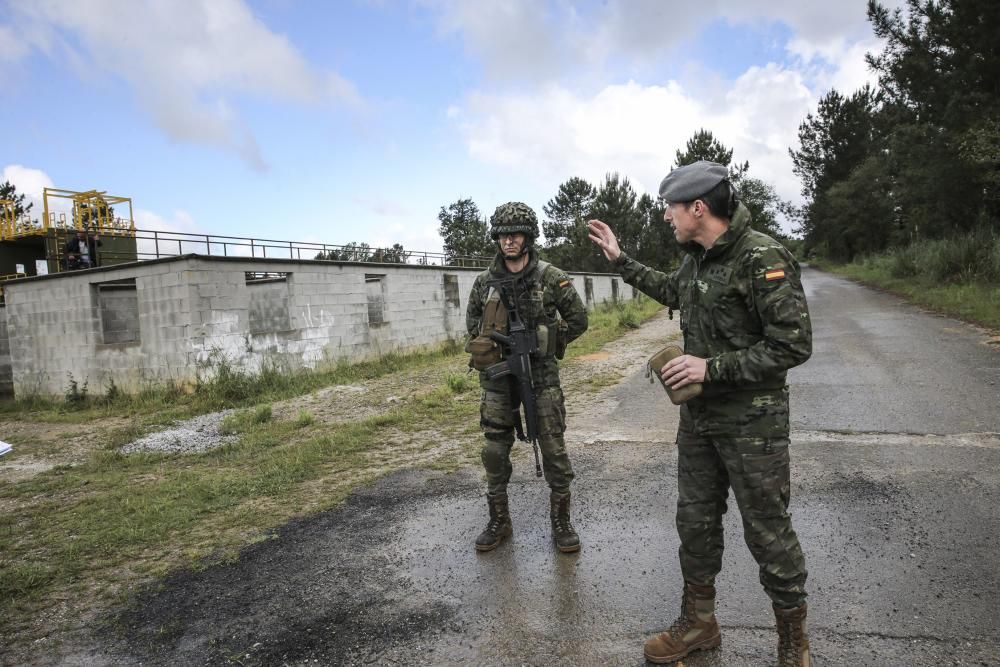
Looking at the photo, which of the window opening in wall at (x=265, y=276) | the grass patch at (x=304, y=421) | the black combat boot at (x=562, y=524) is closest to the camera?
the black combat boot at (x=562, y=524)

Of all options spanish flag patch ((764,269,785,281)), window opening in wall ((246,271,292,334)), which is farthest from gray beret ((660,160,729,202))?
window opening in wall ((246,271,292,334))

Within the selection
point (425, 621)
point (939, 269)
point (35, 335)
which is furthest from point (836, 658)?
point (939, 269)

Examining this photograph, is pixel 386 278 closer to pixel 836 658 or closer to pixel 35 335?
pixel 35 335

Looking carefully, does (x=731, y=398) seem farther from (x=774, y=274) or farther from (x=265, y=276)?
(x=265, y=276)

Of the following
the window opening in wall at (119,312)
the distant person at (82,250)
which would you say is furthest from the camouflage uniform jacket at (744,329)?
the distant person at (82,250)

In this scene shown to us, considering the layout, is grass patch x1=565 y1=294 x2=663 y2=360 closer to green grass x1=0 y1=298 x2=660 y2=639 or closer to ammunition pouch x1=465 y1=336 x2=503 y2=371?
green grass x1=0 y1=298 x2=660 y2=639

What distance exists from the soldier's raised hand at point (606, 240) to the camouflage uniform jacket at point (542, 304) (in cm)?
60

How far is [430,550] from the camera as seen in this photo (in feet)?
11.9

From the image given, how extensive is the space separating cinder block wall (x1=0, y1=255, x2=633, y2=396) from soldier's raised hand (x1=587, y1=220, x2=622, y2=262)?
10.2 metres

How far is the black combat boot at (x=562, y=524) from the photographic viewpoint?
345cm

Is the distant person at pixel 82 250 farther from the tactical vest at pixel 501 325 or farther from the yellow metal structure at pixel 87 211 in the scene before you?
the tactical vest at pixel 501 325

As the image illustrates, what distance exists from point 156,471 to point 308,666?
4.64 metres

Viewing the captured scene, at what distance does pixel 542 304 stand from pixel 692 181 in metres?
1.52

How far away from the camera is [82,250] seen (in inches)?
695
